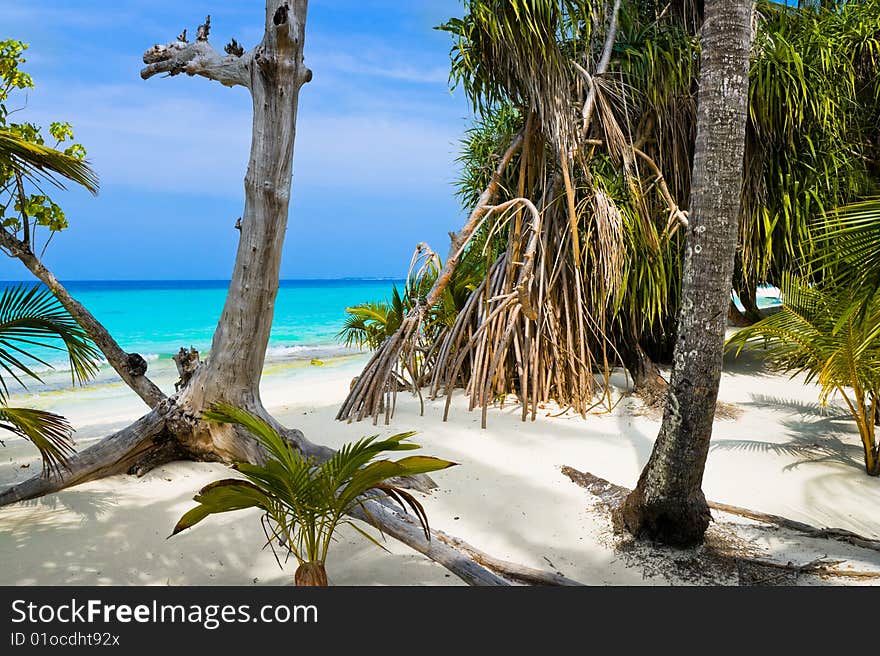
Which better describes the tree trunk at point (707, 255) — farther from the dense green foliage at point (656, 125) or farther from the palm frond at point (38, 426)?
the palm frond at point (38, 426)

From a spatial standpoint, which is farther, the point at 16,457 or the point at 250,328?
the point at 16,457

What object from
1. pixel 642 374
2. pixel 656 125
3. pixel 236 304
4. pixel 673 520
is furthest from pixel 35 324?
pixel 656 125

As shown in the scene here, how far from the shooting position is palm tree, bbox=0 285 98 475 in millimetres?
2764

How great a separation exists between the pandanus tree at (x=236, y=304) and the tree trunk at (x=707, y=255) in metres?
1.34

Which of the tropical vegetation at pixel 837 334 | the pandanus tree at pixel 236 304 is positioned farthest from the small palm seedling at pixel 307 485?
the tropical vegetation at pixel 837 334

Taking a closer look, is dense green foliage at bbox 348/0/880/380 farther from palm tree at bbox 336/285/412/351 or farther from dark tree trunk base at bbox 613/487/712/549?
A: dark tree trunk base at bbox 613/487/712/549

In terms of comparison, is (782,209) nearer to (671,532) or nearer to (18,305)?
(671,532)

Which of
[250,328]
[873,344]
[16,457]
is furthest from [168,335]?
[873,344]

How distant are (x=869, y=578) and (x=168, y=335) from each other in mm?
17789

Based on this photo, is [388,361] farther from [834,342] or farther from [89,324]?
[834,342]

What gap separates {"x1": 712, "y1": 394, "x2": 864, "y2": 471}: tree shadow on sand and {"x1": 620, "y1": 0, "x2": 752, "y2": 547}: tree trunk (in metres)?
1.63

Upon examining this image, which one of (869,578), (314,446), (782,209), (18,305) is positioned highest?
(782,209)

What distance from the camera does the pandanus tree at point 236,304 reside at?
3395 mm

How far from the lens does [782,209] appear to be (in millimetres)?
5766
